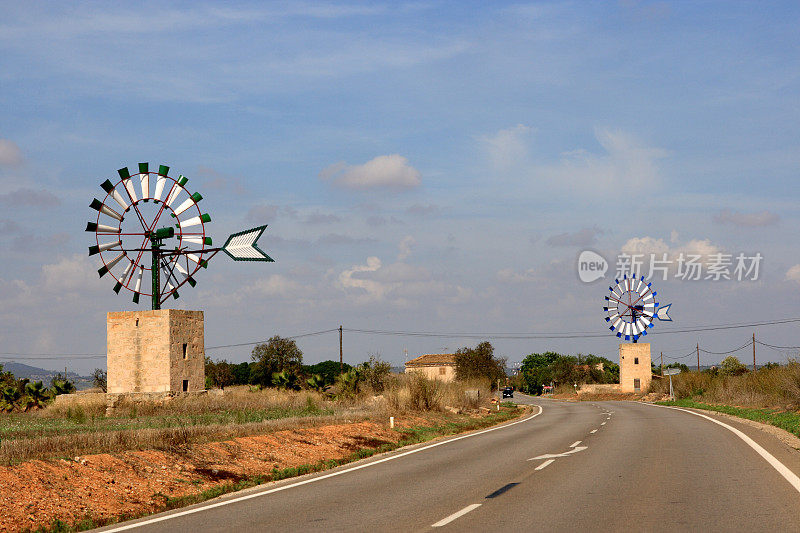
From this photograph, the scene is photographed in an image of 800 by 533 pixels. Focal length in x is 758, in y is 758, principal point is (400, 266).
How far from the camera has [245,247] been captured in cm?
4088

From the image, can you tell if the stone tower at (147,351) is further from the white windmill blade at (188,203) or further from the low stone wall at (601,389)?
the low stone wall at (601,389)

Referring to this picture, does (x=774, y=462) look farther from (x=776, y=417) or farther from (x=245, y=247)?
(x=245, y=247)

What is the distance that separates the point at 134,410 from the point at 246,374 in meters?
88.3

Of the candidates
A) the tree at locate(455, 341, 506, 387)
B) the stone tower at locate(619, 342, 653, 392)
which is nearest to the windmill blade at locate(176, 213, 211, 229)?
the tree at locate(455, 341, 506, 387)

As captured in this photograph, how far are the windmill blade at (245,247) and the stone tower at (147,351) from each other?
4693 mm

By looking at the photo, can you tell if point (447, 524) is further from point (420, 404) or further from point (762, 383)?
point (762, 383)

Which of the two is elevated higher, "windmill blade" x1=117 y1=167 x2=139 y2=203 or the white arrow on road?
"windmill blade" x1=117 y1=167 x2=139 y2=203

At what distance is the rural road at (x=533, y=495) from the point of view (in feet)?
31.0

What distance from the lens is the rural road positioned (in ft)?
31.0

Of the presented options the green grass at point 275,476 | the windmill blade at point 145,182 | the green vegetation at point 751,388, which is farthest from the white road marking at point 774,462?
the windmill blade at point 145,182

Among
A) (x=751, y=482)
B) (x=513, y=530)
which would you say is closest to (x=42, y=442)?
(x=513, y=530)

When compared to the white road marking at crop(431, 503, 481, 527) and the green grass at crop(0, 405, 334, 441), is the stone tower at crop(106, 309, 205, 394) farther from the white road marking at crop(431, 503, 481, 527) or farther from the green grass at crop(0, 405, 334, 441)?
the white road marking at crop(431, 503, 481, 527)

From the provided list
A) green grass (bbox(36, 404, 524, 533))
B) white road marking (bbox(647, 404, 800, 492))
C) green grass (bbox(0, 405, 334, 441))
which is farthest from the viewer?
green grass (bbox(0, 405, 334, 441))

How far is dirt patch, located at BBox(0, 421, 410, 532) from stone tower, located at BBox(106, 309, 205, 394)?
59.2ft
